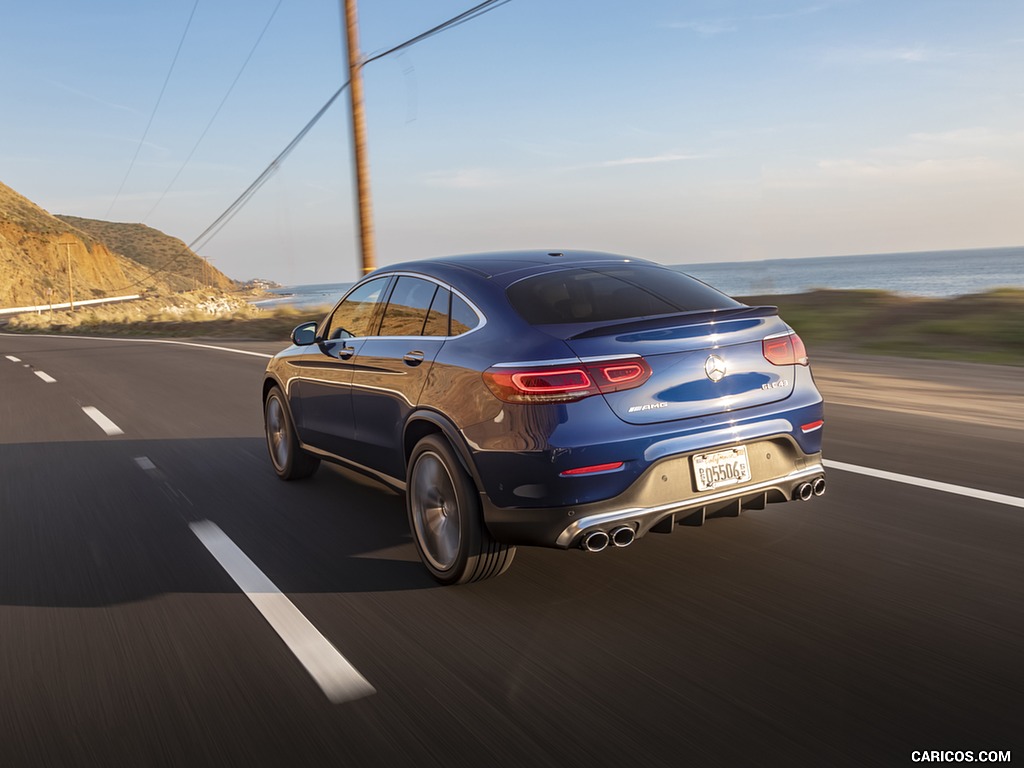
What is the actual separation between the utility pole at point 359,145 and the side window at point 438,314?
526 inches

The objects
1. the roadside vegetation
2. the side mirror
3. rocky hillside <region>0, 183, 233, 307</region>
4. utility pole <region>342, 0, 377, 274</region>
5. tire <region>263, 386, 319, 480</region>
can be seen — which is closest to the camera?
the side mirror

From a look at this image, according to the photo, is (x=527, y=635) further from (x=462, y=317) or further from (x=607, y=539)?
(x=462, y=317)

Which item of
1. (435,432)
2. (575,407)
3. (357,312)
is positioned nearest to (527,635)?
(575,407)

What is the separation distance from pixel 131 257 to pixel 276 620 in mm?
178129

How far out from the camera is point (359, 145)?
59.3 feet

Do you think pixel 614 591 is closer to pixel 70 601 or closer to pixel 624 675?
pixel 624 675

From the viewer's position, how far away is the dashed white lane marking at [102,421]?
32.5ft

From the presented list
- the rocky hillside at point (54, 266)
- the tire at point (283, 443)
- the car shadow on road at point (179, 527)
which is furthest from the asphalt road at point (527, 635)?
the rocky hillside at point (54, 266)

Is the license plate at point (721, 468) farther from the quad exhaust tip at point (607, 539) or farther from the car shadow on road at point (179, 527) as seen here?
the car shadow on road at point (179, 527)

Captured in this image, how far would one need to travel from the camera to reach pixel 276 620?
13.6 feet

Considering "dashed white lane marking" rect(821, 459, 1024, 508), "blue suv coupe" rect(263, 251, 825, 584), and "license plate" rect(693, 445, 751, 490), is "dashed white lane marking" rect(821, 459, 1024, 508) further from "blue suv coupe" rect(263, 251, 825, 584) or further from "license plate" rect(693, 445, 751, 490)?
"license plate" rect(693, 445, 751, 490)

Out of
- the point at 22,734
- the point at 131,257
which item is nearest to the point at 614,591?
the point at 22,734

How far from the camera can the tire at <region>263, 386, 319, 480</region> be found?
677cm

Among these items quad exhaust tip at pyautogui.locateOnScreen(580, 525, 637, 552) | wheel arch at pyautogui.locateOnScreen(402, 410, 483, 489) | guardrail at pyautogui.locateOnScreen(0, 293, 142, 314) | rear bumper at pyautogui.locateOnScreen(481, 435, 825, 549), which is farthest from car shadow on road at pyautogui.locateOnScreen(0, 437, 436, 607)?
guardrail at pyautogui.locateOnScreen(0, 293, 142, 314)
